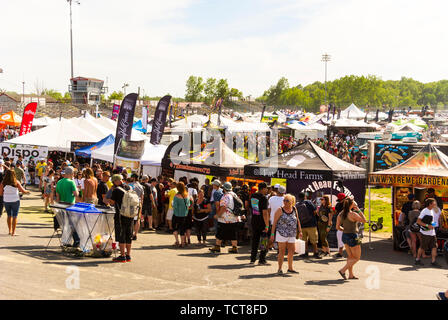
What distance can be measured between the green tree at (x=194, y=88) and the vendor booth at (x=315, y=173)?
122733mm

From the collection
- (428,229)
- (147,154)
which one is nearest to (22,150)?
(147,154)

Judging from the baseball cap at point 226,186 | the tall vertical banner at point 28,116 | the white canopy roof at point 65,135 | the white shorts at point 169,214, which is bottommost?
the white shorts at point 169,214

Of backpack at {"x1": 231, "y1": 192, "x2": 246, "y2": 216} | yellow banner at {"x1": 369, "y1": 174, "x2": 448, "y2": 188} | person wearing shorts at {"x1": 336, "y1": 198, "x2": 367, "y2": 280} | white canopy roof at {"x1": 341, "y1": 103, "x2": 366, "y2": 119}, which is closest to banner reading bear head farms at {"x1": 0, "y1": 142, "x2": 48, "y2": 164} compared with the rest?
A: backpack at {"x1": 231, "y1": 192, "x2": 246, "y2": 216}

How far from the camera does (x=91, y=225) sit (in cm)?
930

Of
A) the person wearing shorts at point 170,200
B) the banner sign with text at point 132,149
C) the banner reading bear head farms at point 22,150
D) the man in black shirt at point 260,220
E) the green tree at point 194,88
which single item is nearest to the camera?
the man in black shirt at point 260,220

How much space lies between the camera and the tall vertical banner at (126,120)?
18.1 m

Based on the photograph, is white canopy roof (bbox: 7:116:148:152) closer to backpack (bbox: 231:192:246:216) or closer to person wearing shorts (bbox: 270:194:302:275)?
backpack (bbox: 231:192:246:216)

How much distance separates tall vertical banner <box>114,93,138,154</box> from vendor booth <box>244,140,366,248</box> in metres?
6.98

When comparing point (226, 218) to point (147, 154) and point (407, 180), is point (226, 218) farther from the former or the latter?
point (147, 154)

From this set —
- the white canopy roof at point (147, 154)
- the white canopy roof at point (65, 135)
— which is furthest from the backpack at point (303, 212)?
the white canopy roof at point (65, 135)

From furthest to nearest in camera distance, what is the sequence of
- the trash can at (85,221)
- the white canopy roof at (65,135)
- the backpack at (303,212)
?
the white canopy roof at (65,135)
the backpack at (303,212)
the trash can at (85,221)

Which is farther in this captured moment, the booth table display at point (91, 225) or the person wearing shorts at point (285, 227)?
the booth table display at point (91, 225)

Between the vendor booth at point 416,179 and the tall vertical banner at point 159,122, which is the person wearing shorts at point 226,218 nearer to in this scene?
the vendor booth at point 416,179
